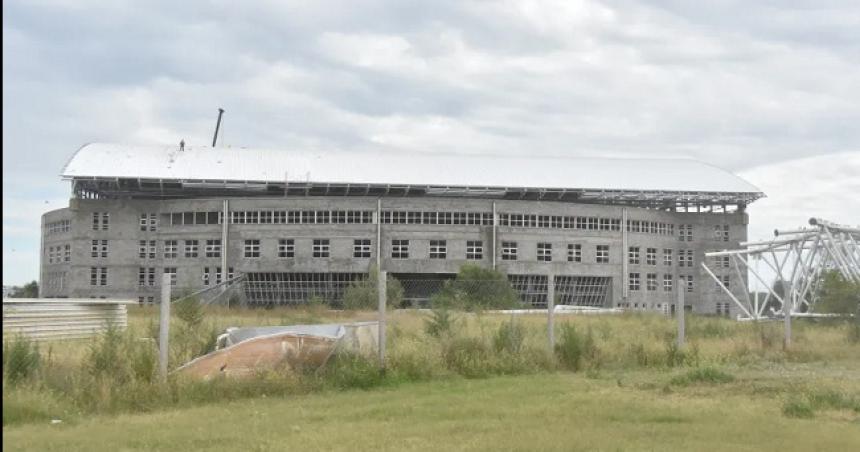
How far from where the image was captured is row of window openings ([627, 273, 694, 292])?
278 feet

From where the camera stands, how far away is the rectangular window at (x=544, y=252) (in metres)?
80.3

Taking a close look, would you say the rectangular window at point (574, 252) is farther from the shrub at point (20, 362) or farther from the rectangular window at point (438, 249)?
Answer: the shrub at point (20, 362)

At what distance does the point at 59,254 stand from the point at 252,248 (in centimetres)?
2297

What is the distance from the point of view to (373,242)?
77438 millimetres

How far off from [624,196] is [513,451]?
79.7 metres

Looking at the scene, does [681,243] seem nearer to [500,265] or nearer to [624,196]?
[624,196]

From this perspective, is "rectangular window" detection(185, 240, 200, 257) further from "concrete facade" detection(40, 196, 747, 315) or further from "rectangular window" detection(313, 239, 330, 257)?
"rectangular window" detection(313, 239, 330, 257)

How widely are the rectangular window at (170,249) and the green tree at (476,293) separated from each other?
2596 centimetres

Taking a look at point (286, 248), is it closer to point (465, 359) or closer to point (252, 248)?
point (252, 248)

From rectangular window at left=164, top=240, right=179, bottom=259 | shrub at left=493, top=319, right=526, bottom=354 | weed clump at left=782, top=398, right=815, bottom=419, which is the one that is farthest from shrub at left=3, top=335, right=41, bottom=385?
rectangular window at left=164, top=240, right=179, bottom=259

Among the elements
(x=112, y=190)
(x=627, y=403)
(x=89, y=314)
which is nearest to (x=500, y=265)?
(x=112, y=190)

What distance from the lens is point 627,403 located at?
43.9ft

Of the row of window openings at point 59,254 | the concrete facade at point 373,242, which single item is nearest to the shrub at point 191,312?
the concrete facade at point 373,242

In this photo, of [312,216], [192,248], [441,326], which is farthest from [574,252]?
[441,326]
